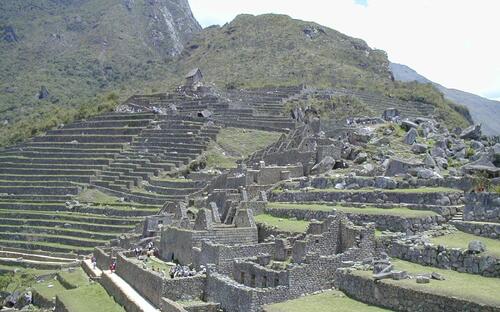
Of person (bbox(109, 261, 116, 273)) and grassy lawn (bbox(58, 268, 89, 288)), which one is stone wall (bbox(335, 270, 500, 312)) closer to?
person (bbox(109, 261, 116, 273))

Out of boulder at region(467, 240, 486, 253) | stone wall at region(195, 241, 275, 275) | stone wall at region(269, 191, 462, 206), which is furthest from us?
stone wall at region(269, 191, 462, 206)

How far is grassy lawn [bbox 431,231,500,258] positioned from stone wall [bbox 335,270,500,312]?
2.21 metres

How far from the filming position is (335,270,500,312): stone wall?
11961 millimetres

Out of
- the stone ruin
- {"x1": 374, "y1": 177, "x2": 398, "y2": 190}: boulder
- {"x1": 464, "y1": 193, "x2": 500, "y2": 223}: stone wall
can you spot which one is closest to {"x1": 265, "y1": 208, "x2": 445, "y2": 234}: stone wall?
the stone ruin

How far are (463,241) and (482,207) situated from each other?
1.71 metres

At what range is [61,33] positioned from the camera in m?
143

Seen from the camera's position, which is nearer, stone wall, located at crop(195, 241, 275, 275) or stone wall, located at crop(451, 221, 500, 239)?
stone wall, located at crop(451, 221, 500, 239)

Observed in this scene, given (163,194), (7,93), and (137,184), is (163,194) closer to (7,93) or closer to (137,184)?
(137,184)

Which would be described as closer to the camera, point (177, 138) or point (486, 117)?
point (177, 138)

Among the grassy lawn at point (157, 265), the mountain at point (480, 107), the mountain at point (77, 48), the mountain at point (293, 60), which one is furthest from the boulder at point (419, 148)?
the mountain at point (77, 48)

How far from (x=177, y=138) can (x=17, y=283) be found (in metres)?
20.9

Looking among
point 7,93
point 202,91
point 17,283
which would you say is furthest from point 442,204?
point 7,93

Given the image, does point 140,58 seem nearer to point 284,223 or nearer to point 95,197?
point 95,197

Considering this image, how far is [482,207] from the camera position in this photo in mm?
16984
